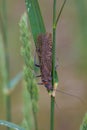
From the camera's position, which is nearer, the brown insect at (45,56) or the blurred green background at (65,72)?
the brown insect at (45,56)

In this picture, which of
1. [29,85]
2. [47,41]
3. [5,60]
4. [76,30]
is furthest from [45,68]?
[76,30]

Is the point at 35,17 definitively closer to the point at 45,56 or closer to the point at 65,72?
the point at 45,56

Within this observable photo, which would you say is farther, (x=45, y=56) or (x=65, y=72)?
(x=65, y=72)

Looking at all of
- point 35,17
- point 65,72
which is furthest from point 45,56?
point 65,72

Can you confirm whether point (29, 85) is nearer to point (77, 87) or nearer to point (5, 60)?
point (5, 60)

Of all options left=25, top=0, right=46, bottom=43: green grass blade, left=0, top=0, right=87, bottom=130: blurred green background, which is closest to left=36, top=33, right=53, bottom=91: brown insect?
left=25, top=0, right=46, bottom=43: green grass blade

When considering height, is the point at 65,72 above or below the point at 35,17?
below


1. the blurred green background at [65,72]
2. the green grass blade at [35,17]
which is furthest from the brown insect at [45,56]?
the blurred green background at [65,72]

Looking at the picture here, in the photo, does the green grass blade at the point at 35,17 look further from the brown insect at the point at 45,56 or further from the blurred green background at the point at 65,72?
the blurred green background at the point at 65,72

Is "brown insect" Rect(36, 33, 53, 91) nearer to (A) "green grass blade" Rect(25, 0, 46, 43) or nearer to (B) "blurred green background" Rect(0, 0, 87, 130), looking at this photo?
(A) "green grass blade" Rect(25, 0, 46, 43)
